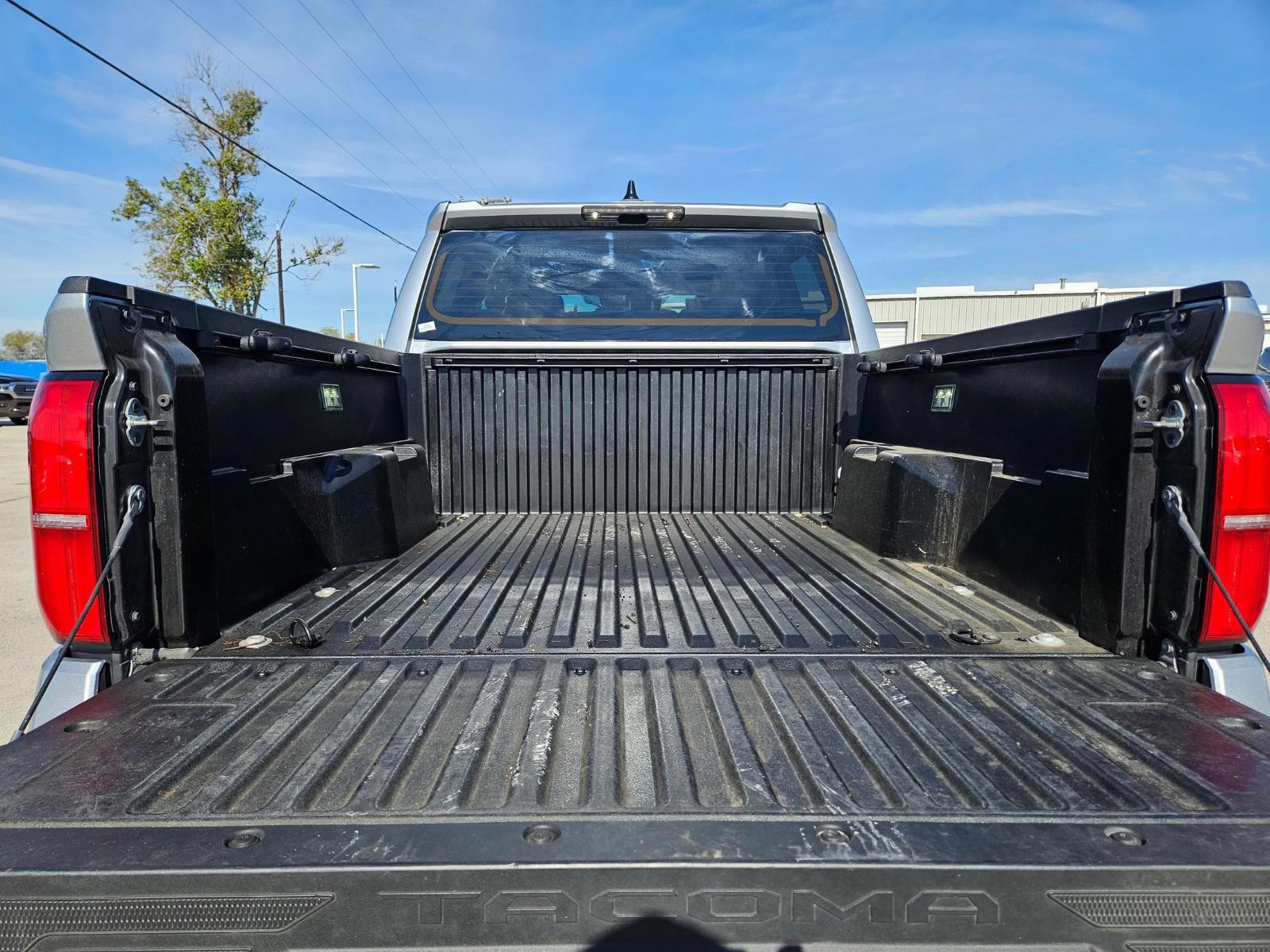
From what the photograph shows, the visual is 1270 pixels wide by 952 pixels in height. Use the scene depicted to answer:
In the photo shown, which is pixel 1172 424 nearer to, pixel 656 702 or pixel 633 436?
pixel 656 702

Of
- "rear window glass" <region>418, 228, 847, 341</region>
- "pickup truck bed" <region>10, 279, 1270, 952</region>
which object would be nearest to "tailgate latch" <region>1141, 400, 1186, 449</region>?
"pickup truck bed" <region>10, 279, 1270, 952</region>

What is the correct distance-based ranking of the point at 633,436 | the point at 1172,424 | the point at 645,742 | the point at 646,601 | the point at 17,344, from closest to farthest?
the point at 645,742, the point at 1172,424, the point at 646,601, the point at 633,436, the point at 17,344

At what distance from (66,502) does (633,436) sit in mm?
2248

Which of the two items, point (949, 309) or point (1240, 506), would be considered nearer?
point (1240, 506)

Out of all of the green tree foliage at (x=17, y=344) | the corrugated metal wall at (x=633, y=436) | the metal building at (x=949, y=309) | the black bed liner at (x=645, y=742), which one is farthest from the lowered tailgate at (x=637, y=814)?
the green tree foliage at (x=17, y=344)

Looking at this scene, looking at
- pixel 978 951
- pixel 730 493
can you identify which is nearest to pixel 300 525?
pixel 730 493

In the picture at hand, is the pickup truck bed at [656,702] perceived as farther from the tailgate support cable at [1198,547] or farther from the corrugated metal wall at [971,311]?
the corrugated metal wall at [971,311]

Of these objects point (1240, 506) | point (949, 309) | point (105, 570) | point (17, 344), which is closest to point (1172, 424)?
point (1240, 506)

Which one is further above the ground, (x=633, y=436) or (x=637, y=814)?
(x=633, y=436)

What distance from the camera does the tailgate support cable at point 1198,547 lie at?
61.8 inches

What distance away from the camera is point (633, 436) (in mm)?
3480

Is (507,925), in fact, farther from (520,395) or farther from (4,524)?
(4,524)

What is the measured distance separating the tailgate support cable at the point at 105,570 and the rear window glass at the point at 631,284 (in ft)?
6.90

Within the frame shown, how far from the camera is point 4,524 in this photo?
8.14 metres
